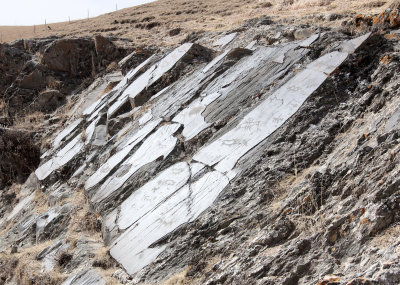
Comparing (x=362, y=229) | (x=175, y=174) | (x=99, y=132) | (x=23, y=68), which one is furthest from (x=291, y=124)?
(x=23, y=68)

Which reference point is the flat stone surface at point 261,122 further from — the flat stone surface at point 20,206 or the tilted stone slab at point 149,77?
the flat stone surface at point 20,206

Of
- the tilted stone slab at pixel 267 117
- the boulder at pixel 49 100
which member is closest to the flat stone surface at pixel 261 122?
the tilted stone slab at pixel 267 117

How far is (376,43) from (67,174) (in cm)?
591

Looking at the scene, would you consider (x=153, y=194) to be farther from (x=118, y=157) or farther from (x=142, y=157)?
(x=118, y=157)

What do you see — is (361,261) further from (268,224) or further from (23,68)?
(23,68)

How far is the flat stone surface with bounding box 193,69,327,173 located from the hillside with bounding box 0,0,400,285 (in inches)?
0.8

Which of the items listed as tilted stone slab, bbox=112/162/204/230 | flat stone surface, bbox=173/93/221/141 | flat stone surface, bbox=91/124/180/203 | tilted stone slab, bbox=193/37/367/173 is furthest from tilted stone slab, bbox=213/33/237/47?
tilted stone slab, bbox=112/162/204/230

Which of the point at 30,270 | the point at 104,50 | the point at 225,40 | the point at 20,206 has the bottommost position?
the point at 20,206

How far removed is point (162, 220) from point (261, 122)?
187 cm

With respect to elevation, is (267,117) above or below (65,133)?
above

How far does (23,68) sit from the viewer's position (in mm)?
12047

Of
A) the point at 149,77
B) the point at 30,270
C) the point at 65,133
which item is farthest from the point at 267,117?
the point at 65,133

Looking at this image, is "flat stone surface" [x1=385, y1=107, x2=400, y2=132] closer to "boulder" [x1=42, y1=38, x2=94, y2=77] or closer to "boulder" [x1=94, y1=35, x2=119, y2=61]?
"boulder" [x1=94, y1=35, x2=119, y2=61]

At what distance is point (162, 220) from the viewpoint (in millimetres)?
4781
